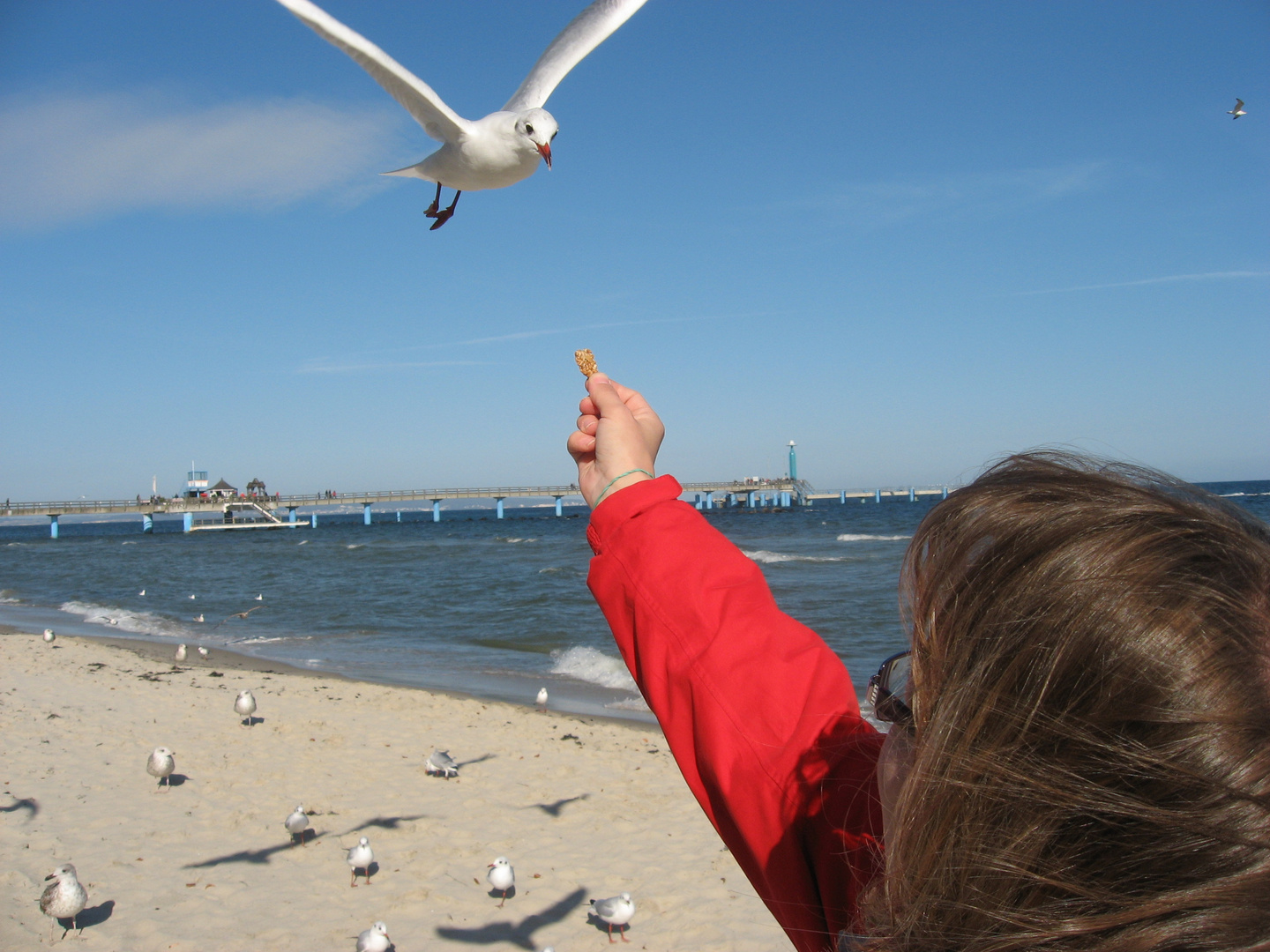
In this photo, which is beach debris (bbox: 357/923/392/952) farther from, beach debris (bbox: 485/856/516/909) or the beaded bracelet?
the beaded bracelet

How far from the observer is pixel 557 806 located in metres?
5.73

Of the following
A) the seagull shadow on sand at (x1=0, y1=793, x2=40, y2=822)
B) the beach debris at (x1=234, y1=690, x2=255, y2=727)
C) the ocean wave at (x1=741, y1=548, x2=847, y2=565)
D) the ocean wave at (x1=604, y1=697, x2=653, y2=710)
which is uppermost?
the beach debris at (x1=234, y1=690, x2=255, y2=727)

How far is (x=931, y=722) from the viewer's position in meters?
0.65

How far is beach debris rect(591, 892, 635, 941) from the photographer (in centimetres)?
394

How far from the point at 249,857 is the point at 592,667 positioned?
20.5 feet

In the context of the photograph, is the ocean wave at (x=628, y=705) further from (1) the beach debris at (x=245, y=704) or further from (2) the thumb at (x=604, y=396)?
(2) the thumb at (x=604, y=396)

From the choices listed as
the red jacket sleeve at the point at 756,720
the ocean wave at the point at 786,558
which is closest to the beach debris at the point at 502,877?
the red jacket sleeve at the point at 756,720

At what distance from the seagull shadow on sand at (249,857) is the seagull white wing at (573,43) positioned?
430cm

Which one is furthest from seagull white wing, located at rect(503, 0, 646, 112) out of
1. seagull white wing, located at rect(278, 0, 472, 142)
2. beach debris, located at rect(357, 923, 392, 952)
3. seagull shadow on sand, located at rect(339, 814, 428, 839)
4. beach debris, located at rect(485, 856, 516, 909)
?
seagull shadow on sand, located at rect(339, 814, 428, 839)

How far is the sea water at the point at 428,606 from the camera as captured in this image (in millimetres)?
10742

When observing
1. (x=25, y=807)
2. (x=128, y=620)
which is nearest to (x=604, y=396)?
(x=25, y=807)

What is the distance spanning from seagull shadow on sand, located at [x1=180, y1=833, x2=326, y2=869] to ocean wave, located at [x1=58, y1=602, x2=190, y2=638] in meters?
10.9

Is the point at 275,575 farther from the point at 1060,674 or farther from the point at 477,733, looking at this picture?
the point at 1060,674

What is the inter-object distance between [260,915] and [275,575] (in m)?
23.3
